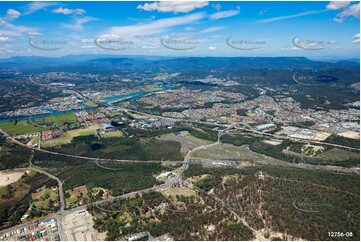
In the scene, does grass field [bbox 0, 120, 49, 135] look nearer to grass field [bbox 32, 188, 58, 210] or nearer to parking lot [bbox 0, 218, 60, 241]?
grass field [bbox 32, 188, 58, 210]

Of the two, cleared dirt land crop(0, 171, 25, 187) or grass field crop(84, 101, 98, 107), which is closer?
cleared dirt land crop(0, 171, 25, 187)

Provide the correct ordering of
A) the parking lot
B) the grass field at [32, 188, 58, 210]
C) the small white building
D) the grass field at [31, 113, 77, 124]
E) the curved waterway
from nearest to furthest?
the parking lot < the grass field at [32, 188, 58, 210] < the small white building < the grass field at [31, 113, 77, 124] < the curved waterway

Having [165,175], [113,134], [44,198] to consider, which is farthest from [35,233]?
[113,134]

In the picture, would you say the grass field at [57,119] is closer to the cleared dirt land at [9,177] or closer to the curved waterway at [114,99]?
the curved waterway at [114,99]

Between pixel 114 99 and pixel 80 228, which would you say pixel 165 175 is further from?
pixel 114 99

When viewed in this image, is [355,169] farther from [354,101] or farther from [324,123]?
[354,101]

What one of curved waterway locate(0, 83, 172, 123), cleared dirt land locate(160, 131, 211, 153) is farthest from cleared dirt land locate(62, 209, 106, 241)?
curved waterway locate(0, 83, 172, 123)

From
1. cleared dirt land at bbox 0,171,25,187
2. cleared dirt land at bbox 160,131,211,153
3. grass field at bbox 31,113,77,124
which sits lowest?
cleared dirt land at bbox 160,131,211,153
